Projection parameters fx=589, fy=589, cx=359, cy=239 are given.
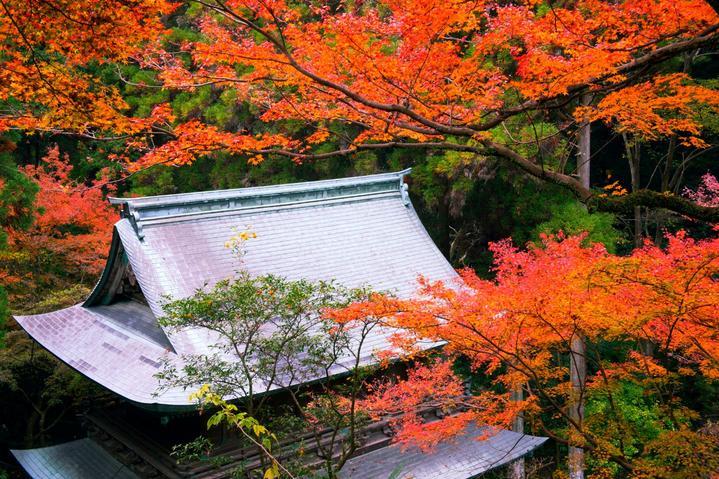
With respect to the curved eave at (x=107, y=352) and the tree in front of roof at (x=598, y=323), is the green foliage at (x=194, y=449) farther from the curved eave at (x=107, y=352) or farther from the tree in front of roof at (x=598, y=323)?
the tree in front of roof at (x=598, y=323)

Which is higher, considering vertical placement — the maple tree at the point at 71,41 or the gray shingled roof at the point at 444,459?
the maple tree at the point at 71,41

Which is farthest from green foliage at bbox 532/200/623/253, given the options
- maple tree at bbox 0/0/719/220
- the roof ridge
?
maple tree at bbox 0/0/719/220

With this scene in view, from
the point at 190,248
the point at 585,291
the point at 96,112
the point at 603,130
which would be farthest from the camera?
the point at 603,130

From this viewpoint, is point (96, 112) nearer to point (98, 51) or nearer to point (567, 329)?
point (98, 51)

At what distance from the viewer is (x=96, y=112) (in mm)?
5176

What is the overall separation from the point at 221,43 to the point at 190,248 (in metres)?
5.47

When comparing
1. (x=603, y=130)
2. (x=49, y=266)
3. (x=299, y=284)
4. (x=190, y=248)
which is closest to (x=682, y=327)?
(x=299, y=284)

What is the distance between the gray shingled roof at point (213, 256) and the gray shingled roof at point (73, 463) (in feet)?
6.21

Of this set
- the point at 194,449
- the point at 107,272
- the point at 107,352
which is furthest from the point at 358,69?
the point at 107,272

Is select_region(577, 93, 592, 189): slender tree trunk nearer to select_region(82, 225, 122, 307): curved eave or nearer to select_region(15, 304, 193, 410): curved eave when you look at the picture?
select_region(15, 304, 193, 410): curved eave

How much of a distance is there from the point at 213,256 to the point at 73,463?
14.2 ft

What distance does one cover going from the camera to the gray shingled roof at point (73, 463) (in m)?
9.84

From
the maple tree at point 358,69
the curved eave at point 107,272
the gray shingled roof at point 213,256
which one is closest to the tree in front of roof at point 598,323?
the maple tree at point 358,69

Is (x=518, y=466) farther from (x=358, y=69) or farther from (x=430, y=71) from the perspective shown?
(x=358, y=69)
